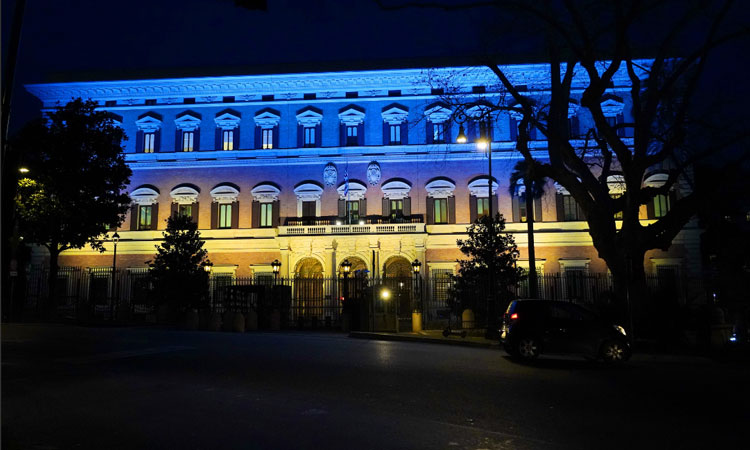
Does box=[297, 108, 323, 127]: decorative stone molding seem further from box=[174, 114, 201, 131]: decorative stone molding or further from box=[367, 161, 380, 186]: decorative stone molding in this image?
box=[174, 114, 201, 131]: decorative stone molding

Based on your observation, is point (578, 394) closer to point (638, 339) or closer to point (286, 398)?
point (286, 398)

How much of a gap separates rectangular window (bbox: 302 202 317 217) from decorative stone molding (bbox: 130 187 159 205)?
11.8m

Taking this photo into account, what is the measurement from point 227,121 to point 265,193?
21.4 ft

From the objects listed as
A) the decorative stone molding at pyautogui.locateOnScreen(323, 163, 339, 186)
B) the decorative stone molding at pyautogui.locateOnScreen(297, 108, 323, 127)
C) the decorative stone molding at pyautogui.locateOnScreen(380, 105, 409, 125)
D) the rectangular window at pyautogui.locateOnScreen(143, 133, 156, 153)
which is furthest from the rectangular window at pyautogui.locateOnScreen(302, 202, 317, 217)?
the rectangular window at pyautogui.locateOnScreen(143, 133, 156, 153)

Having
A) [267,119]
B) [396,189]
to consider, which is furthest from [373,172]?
[267,119]

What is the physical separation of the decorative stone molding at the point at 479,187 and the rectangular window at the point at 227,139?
62.2 ft

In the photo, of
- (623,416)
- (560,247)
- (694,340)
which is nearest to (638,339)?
(694,340)

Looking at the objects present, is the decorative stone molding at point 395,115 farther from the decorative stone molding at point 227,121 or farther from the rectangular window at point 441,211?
the decorative stone molding at point 227,121

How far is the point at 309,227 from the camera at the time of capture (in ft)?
137

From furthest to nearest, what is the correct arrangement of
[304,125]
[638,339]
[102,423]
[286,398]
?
[304,125]
[638,339]
[286,398]
[102,423]

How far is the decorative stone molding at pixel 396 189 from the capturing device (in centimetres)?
4425

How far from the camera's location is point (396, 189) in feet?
145

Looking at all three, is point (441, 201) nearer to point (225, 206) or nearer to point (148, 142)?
point (225, 206)

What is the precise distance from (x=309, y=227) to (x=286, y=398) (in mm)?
33139
